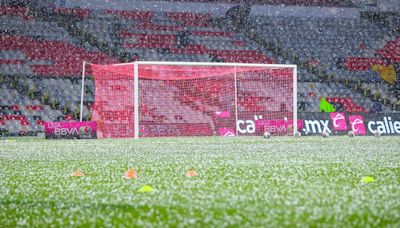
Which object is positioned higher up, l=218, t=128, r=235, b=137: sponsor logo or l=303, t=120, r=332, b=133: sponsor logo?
l=303, t=120, r=332, b=133: sponsor logo

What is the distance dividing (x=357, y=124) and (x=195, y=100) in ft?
16.9

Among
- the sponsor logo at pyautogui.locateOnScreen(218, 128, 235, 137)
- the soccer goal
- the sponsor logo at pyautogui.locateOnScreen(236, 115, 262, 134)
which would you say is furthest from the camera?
the sponsor logo at pyautogui.locateOnScreen(236, 115, 262, 134)

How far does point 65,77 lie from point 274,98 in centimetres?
865

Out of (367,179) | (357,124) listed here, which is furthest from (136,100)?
(367,179)

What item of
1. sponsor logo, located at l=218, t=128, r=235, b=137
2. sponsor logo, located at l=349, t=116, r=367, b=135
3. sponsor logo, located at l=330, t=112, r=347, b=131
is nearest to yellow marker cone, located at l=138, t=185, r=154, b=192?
sponsor logo, located at l=218, t=128, r=235, b=137

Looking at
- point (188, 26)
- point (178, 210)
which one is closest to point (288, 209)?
point (178, 210)

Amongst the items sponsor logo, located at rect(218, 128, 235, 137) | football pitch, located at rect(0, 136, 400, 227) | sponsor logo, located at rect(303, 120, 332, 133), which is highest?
sponsor logo, located at rect(303, 120, 332, 133)

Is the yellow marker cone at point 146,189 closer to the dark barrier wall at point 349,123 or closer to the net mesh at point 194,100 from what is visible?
the net mesh at point 194,100

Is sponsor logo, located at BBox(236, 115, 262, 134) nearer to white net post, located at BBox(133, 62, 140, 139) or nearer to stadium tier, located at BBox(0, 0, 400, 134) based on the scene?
white net post, located at BBox(133, 62, 140, 139)

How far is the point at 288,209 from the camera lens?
14.9 feet

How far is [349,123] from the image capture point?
23.5 m

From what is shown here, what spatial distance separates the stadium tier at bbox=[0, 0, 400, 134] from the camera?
27031 millimetres

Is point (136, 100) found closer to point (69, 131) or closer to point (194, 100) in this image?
point (69, 131)

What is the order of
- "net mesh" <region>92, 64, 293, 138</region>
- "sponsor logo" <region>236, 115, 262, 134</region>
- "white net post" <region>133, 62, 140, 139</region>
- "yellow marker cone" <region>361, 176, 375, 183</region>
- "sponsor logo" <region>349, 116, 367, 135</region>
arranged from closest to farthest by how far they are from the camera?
"yellow marker cone" <region>361, 176, 375, 183</region> → "white net post" <region>133, 62, 140, 139</region> → "net mesh" <region>92, 64, 293, 138</region> → "sponsor logo" <region>236, 115, 262, 134</region> → "sponsor logo" <region>349, 116, 367, 135</region>
